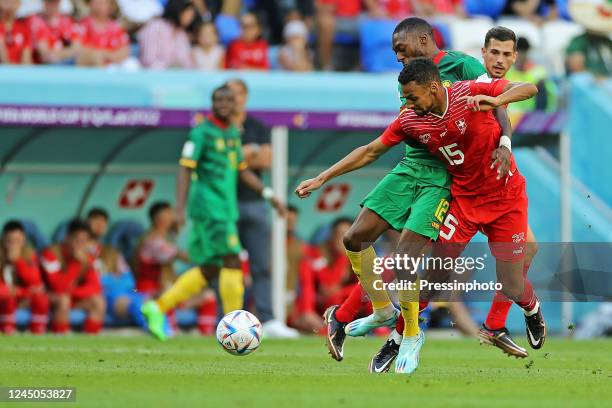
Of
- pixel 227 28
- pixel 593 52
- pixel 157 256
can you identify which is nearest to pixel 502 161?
pixel 157 256

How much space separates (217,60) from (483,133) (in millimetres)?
8518

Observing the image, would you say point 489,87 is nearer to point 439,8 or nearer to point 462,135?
point 462,135

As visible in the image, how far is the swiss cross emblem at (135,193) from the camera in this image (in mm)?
16672

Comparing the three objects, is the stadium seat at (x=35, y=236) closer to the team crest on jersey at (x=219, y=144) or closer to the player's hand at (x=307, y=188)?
the team crest on jersey at (x=219, y=144)

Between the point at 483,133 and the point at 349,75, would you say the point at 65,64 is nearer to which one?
the point at 349,75

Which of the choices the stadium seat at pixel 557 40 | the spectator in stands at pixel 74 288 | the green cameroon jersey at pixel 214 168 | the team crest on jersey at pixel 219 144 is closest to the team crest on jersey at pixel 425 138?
the green cameroon jersey at pixel 214 168

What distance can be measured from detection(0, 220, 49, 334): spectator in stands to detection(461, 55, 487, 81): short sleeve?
7246mm

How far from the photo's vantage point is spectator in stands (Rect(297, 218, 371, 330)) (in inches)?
634

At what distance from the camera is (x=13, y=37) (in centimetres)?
1560

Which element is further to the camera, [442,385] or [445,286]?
[445,286]

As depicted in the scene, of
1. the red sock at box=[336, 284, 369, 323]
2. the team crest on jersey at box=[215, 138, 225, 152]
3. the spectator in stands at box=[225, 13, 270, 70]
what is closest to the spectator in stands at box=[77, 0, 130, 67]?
the spectator in stands at box=[225, 13, 270, 70]

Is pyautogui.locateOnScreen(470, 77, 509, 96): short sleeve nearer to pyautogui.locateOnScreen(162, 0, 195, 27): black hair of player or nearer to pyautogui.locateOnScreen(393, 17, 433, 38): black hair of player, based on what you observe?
pyautogui.locateOnScreen(393, 17, 433, 38): black hair of player

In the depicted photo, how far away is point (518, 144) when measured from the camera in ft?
57.5

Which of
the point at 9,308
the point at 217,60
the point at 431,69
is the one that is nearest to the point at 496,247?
the point at 431,69
